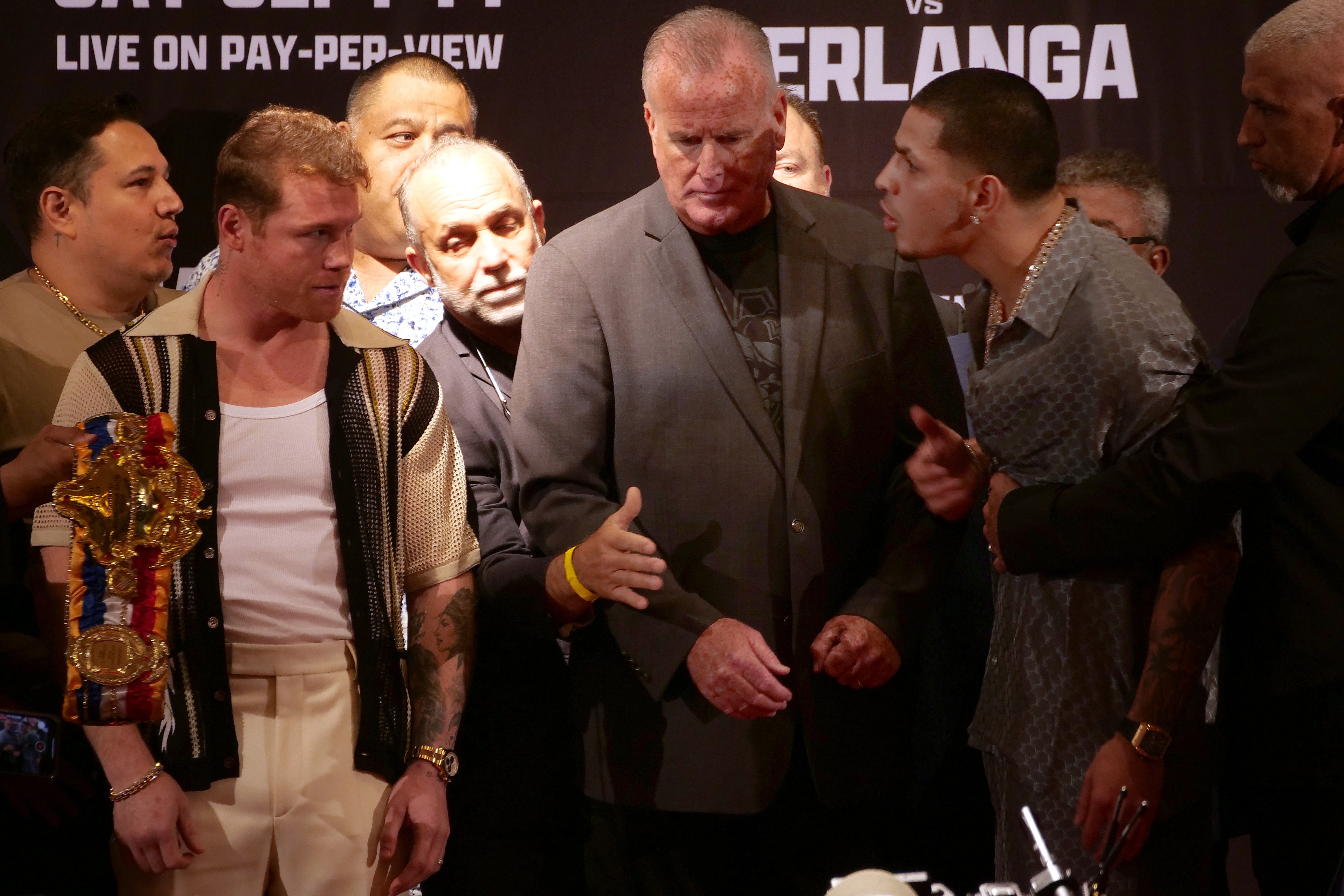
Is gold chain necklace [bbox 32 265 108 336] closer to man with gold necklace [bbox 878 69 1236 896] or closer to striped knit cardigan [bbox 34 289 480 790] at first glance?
striped knit cardigan [bbox 34 289 480 790]

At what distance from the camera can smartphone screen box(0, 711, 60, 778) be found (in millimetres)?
2004

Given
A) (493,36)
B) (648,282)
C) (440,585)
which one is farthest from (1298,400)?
(493,36)

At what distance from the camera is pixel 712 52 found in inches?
98.7

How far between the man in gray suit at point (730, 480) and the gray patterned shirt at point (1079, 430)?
30 cm

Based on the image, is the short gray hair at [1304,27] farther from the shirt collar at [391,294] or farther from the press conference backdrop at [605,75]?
the shirt collar at [391,294]

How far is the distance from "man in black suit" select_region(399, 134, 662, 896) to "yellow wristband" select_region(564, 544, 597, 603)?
17 centimetres

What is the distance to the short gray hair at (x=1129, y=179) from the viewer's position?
137 inches

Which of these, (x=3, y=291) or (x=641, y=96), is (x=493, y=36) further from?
(x=3, y=291)

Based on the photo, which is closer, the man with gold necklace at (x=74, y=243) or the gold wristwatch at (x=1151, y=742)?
the gold wristwatch at (x=1151, y=742)

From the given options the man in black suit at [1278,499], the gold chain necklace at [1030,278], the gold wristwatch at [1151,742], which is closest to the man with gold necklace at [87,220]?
the gold chain necklace at [1030,278]

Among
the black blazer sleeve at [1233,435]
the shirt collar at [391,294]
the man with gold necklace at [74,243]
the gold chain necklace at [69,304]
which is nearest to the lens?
the black blazer sleeve at [1233,435]

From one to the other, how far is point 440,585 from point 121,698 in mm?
607

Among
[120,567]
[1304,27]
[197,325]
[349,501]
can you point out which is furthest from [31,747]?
[1304,27]

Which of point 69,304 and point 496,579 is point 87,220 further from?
point 496,579
